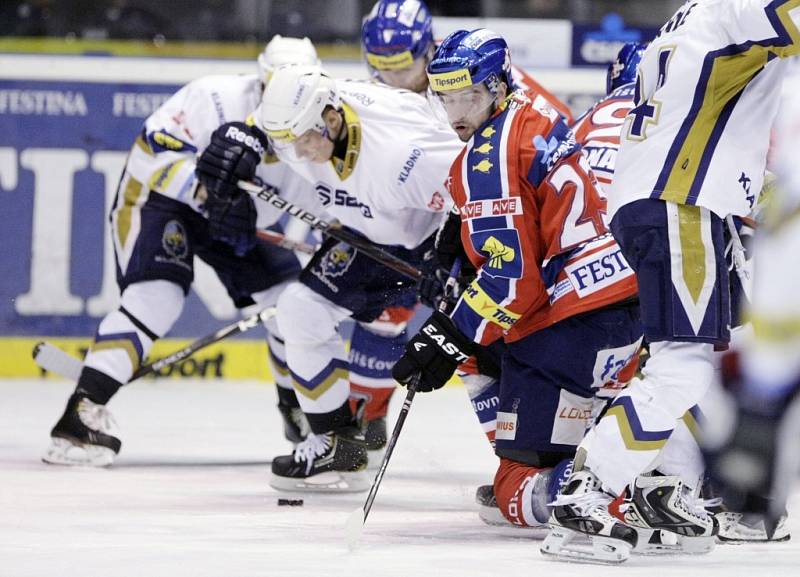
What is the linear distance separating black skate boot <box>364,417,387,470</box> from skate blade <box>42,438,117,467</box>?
77cm

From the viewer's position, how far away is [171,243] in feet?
13.1

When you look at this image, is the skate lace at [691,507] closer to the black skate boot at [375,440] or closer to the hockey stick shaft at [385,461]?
the hockey stick shaft at [385,461]

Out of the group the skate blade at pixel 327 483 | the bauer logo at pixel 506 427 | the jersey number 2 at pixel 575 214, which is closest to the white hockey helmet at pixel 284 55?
the skate blade at pixel 327 483

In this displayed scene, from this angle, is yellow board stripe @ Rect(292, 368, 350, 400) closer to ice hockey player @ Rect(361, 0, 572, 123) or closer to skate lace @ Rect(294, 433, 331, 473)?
skate lace @ Rect(294, 433, 331, 473)

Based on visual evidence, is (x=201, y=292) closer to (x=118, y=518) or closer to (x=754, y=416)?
(x=118, y=518)

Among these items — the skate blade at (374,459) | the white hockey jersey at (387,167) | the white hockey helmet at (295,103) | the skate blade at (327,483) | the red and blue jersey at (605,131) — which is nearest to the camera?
the red and blue jersey at (605,131)

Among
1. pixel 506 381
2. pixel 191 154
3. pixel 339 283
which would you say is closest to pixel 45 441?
pixel 191 154

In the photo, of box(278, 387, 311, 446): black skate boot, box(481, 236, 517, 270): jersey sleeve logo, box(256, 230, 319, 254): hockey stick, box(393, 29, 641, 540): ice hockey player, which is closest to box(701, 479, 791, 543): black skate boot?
box(393, 29, 641, 540): ice hockey player

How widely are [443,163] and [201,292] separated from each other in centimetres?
291

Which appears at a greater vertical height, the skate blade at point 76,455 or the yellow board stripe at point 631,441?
the yellow board stripe at point 631,441

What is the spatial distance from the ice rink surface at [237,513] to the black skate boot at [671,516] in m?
0.06

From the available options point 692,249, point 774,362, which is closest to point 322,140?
point 692,249

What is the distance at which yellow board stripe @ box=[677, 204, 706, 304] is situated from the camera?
6.73 feet

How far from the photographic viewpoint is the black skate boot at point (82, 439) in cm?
370
